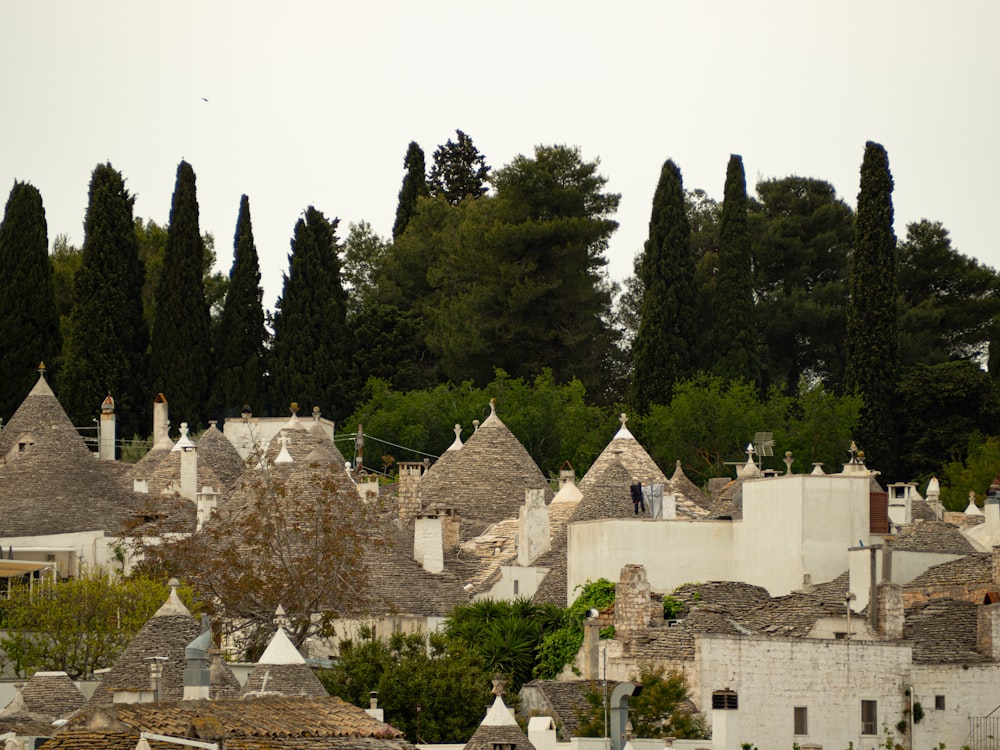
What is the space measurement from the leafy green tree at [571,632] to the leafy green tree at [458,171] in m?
56.8

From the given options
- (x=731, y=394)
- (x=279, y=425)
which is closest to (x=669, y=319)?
(x=731, y=394)

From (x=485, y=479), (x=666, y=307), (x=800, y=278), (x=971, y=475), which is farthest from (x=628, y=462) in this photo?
(x=800, y=278)

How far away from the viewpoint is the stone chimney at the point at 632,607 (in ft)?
162

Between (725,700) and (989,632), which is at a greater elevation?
(989,632)

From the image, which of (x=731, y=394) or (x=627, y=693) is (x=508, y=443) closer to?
(x=731, y=394)

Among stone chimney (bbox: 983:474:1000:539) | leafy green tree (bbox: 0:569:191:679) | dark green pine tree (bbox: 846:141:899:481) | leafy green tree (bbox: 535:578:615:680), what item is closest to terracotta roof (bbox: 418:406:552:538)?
stone chimney (bbox: 983:474:1000:539)

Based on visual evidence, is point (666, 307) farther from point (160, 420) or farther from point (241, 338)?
point (160, 420)

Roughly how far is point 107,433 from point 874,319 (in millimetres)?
23841

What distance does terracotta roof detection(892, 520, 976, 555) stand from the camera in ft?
181

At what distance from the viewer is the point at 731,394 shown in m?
83.8

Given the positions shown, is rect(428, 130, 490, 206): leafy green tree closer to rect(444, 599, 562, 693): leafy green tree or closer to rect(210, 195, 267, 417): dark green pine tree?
rect(210, 195, 267, 417): dark green pine tree

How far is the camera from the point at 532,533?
199 ft

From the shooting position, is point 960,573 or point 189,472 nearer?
point 960,573

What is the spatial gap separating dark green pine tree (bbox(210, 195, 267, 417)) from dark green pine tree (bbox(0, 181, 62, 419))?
5.32 metres
